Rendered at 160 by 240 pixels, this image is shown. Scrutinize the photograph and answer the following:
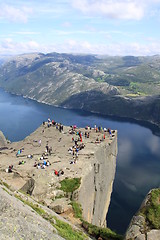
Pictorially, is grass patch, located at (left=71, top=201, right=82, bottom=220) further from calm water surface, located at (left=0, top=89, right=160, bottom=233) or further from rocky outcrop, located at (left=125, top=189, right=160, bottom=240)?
calm water surface, located at (left=0, top=89, right=160, bottom=233)

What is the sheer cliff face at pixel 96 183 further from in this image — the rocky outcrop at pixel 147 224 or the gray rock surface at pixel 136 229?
the gray rock surface at pixel 136 229

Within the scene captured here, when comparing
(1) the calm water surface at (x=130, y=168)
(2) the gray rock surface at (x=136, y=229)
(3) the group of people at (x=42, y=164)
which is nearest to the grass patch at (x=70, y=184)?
(3) the group of people at (x=42, y=164)

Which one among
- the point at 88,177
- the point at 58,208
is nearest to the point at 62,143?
the point at 88,177

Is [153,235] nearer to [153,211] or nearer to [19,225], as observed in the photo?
[153,211]

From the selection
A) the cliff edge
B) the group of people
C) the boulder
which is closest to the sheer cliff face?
the cliff edge

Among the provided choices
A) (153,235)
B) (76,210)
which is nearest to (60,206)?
(76,210)

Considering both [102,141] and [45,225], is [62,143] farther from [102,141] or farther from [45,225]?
[45,225]
